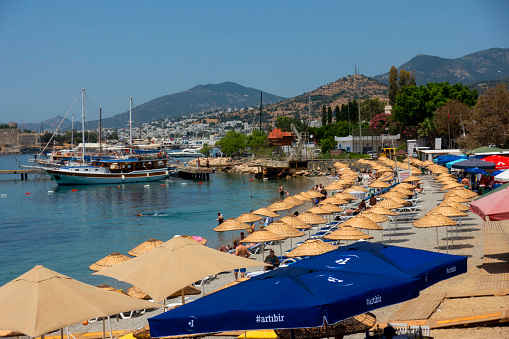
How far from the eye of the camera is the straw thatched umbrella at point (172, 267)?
7.38 metres

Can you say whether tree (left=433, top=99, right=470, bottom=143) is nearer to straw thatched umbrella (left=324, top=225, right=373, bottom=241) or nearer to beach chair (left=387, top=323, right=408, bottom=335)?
straw thatched umbrella (left=324, top=225, right=373, bottom=241)

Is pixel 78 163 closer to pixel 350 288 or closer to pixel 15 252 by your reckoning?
pixel 15 252

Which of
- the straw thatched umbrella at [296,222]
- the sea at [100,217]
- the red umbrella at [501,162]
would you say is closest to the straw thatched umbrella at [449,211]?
the straw thatched umbrella at [296,222]

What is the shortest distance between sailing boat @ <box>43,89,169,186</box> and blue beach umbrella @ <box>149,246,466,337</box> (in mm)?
67364

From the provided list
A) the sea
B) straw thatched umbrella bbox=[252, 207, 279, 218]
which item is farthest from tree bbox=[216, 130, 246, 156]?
straw thatched umbrella bbox=[252, 207, 279, 218]

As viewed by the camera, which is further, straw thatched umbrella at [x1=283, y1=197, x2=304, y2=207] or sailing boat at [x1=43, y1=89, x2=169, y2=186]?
sailing boat at [x1=43, y1=89, x2=169, y2=186]

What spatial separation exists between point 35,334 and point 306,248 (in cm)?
845

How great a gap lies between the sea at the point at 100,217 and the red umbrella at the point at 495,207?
1432 cm

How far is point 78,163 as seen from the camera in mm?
72750

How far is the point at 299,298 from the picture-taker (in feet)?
17.6

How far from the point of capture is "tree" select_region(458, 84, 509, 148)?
36.5 metres

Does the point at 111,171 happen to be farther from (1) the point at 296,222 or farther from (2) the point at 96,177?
(1) the point at 296,222

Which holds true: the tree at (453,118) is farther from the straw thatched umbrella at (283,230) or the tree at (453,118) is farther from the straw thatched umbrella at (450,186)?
the straw thatched umbrella at (283,230)

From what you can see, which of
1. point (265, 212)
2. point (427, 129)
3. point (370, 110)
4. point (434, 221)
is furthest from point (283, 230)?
point (370, 110)
